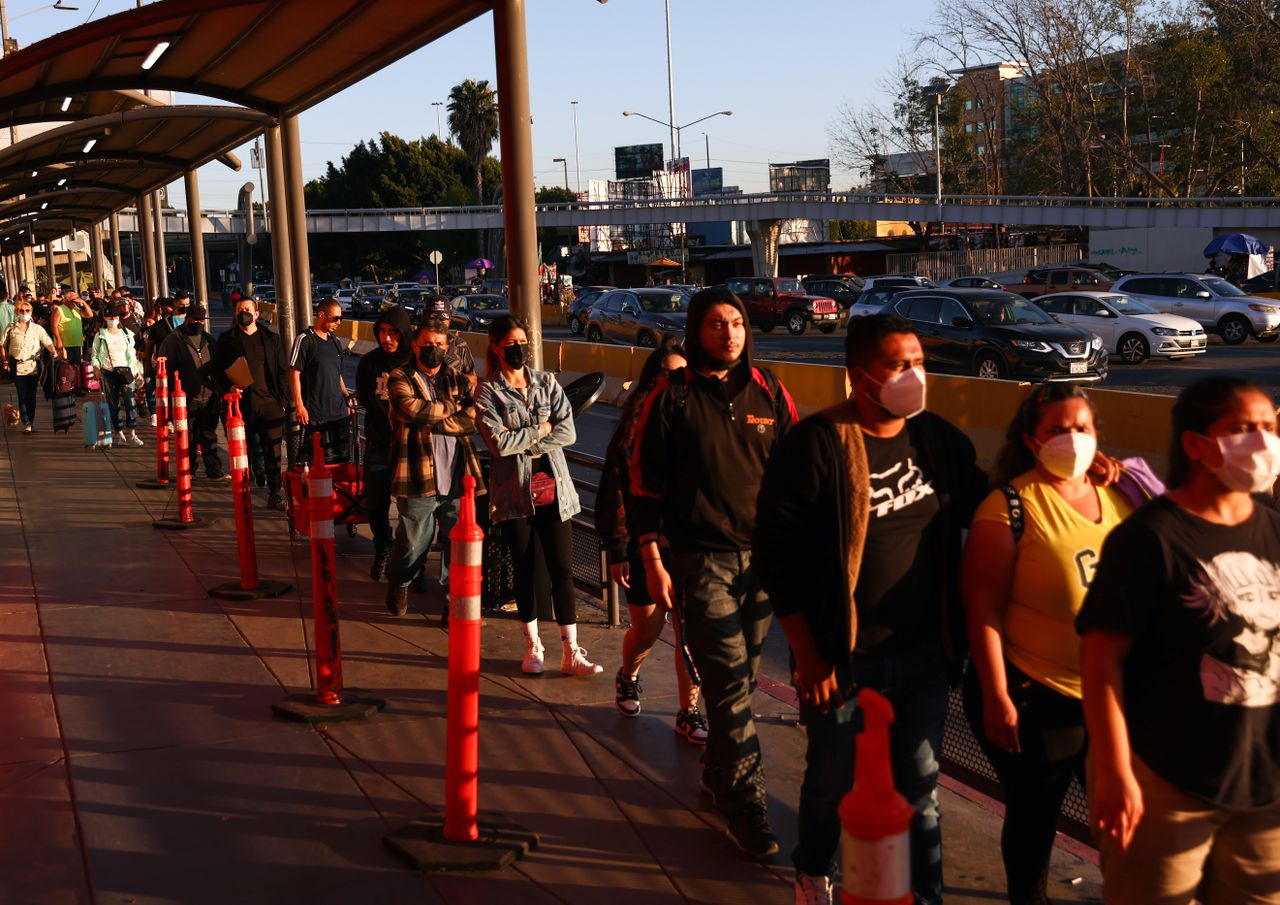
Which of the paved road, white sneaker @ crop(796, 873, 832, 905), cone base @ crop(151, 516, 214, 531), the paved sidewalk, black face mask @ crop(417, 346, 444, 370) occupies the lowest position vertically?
the paved road

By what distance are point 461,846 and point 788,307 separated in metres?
37.3

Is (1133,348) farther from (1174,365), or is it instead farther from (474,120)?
(474,120)

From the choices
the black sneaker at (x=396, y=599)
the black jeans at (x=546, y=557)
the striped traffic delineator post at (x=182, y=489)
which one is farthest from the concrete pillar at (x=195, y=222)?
the black jeans at (x=546, y=557)

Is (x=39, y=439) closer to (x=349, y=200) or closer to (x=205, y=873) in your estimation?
(x=205, y=873)

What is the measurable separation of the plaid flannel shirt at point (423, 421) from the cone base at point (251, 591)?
1.26 m

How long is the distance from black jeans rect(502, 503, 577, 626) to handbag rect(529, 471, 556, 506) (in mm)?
56

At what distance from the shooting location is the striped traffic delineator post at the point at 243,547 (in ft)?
26.6

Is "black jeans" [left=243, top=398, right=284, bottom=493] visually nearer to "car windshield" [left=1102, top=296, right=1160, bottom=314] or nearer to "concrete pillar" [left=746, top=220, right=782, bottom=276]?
"car windshield" [left=1102, top=296, right=1160, bottom=314]

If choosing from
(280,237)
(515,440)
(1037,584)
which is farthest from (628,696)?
(280,237)

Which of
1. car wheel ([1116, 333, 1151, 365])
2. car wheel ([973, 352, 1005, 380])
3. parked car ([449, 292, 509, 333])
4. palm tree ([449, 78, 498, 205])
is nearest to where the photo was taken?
car wheel ([973, 352, 1005, 380])

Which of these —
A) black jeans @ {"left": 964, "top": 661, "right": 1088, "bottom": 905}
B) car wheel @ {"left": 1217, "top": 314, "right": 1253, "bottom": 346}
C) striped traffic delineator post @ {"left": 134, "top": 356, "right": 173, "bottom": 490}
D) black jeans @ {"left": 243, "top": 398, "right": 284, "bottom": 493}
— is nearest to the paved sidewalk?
black jeans @ {"left": 964, "top": 661, "right": 1088, "bottom": 905}

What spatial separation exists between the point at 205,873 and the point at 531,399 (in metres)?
2.75

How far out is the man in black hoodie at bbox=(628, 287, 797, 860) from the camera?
4.48 m

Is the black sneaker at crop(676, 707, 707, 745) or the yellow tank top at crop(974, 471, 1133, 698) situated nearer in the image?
the yellow tank top at crop(974, 471, 1133, 698)
